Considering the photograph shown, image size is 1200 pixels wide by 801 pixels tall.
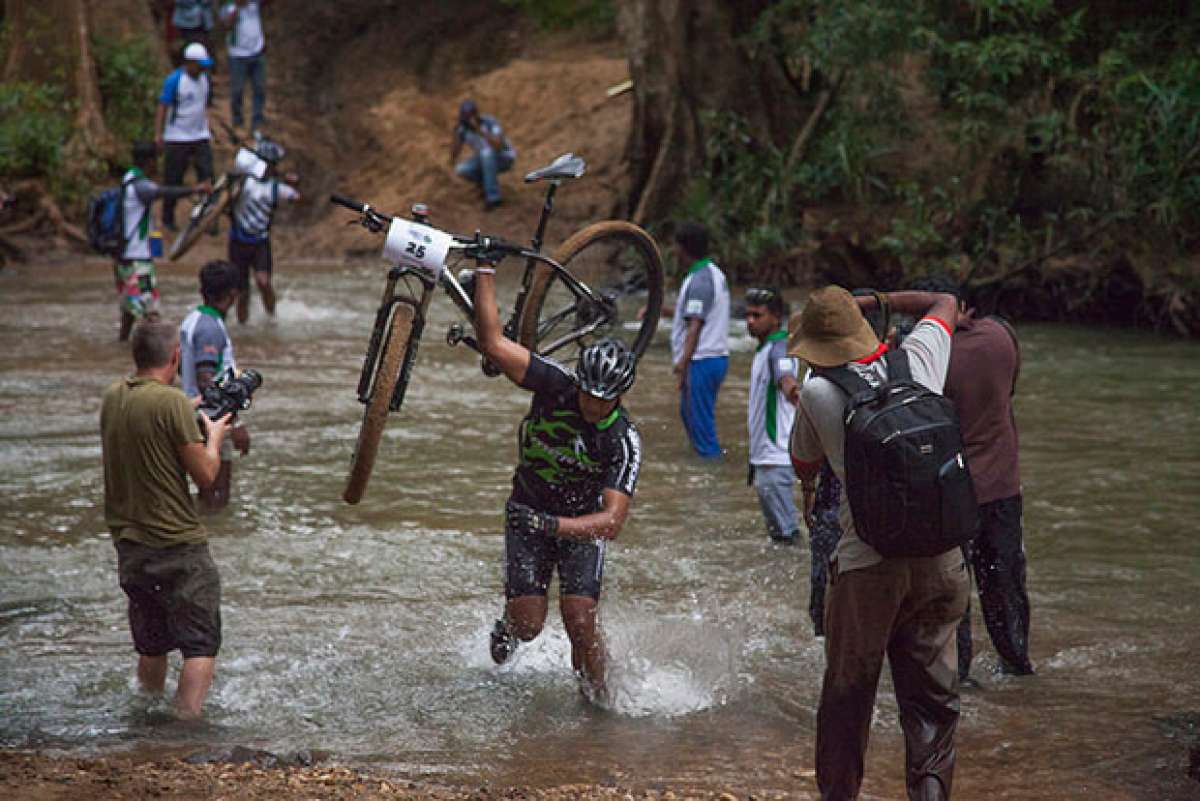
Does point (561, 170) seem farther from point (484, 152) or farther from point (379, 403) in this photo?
point (484, 152)

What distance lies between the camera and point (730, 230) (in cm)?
2155

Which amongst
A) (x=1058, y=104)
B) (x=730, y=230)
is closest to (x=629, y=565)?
(x=1058, y=104)

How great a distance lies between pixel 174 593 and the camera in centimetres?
618

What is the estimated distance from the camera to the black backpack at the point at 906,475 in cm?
480

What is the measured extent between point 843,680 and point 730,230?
16776 mm

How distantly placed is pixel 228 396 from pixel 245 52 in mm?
19686

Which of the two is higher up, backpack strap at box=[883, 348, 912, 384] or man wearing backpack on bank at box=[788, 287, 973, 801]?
backpack strap at box=[883, 348, 912, 384]

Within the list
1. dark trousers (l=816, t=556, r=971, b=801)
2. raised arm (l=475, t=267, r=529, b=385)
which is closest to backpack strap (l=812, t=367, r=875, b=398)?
dark trousers (l=816, t=556, r=971, b=801)

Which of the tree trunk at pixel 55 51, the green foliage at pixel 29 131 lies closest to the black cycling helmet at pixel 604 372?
the green foliage at pixel 29 131

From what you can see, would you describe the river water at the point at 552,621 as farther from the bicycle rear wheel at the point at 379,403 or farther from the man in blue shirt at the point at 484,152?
the man in blue shirt at the point at 484,152

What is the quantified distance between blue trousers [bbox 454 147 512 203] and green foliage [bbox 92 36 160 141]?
4.90 meters

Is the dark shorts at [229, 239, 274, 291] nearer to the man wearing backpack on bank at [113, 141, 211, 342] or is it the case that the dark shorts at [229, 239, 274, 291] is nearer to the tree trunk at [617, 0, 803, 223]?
the man wearing backpack on bank at [113, 141, 211, 342]

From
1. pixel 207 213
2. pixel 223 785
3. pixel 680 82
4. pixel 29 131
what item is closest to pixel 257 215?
pixel 207 213

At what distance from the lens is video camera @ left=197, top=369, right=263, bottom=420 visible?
20.6 ft
